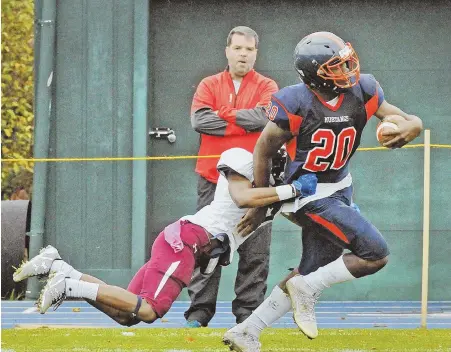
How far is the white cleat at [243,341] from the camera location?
6.66 meters

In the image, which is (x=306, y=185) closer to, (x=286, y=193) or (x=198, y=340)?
(x=286, y=193)

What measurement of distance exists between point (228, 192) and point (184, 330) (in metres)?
1.59

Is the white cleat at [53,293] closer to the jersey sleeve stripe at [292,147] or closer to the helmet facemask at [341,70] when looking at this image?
the jersey sleeve stripe at [292,147]

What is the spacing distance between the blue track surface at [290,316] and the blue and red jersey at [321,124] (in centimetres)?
250

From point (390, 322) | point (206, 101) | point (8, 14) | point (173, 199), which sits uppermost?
point (8, 14)

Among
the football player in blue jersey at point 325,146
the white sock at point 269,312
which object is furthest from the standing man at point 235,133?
the football player in blue jersey at point 325,146

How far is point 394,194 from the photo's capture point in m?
11.3

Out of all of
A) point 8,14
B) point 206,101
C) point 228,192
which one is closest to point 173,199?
point 206,101

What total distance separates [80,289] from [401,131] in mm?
1830

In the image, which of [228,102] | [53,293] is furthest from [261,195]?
[228,102]

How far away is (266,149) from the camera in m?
6.50

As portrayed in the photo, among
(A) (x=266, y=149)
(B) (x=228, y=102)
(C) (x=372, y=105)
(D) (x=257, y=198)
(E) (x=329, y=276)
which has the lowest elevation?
(E) (x=329, y=276)

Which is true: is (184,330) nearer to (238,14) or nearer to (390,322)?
(390,322)

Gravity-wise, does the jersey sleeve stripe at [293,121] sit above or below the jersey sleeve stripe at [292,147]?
above
